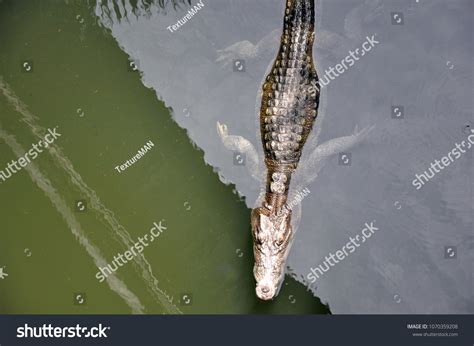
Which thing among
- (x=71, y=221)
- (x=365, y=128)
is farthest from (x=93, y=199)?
(x=365, y=128)

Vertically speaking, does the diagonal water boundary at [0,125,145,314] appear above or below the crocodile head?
above

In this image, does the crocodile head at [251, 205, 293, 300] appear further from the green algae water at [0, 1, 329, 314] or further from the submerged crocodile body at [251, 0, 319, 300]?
the green algae water at [0, 1, 329, 314]

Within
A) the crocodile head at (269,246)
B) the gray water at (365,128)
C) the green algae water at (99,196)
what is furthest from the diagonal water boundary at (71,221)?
the gray water at (365,128)

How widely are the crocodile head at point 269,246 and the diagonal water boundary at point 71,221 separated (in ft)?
3.15

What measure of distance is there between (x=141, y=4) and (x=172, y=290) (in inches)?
89.4

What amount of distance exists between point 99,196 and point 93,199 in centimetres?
5

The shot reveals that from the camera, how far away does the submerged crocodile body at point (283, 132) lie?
395cm

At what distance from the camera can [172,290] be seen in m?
4.19

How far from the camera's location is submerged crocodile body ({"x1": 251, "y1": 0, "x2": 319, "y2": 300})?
3.95 m

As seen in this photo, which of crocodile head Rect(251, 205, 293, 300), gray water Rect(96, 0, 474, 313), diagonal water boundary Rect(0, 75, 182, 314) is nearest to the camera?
crocodile head Rect(251, 205, 293, 300)

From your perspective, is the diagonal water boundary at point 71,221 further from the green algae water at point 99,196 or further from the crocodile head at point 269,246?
the crocodile head at point 269,246

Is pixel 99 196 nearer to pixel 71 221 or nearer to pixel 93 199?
pixel 93 199

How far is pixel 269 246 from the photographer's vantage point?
12.9ft

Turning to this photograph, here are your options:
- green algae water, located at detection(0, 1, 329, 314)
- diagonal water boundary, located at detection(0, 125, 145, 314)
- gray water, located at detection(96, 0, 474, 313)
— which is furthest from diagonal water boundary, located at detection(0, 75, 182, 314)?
gray water, located at detection(96, 0, 474, 313)
